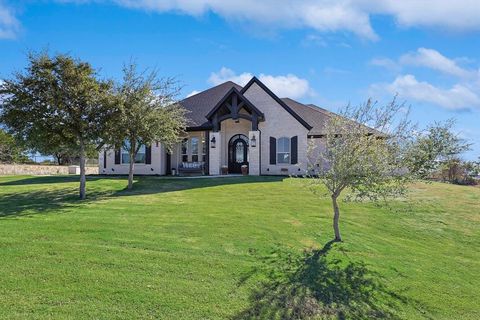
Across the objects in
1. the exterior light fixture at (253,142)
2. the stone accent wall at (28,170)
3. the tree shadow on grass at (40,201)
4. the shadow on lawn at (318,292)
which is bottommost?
the shadow on lawn at (318,292)

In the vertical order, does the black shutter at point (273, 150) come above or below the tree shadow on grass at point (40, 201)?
above

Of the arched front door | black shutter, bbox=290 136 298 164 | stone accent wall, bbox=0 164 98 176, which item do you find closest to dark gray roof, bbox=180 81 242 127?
the arched front door

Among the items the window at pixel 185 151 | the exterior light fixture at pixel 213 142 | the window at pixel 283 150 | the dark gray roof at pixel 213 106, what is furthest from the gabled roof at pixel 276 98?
the window at pixel 185 151

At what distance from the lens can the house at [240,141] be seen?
83.9ft

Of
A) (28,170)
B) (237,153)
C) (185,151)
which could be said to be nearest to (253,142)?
(237,153)

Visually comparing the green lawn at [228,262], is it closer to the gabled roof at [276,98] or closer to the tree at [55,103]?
the tree at [55,103]

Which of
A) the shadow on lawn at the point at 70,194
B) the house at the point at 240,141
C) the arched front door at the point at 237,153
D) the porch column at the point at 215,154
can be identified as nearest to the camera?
the shadow on lawn at the point at 70,194

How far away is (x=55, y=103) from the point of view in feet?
45.9

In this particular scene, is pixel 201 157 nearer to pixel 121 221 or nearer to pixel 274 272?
pixel 121 221

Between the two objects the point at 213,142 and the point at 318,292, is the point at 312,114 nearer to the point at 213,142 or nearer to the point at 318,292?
the point at 213,142

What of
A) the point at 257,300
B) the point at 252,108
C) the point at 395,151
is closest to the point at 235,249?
the point at 257,300

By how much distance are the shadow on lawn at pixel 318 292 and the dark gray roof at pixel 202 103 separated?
64.1ft

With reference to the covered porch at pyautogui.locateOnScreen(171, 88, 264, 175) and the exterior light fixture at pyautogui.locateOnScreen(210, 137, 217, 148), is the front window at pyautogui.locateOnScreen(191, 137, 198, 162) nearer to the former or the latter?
the covered porch at pyautogui.locateOnScreen(171, 88, 264, 175)

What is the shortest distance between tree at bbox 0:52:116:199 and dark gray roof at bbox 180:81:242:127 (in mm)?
12566
